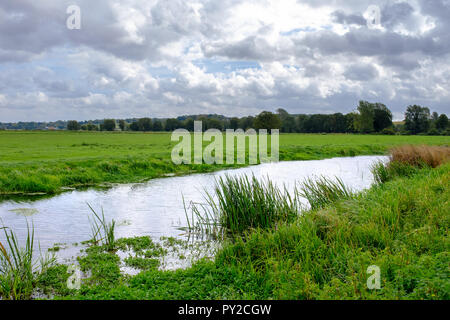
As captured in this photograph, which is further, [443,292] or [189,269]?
[189,269]

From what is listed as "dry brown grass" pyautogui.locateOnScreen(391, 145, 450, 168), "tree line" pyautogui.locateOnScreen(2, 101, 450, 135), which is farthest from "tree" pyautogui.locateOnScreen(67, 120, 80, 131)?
"dry brown grass" pyautogui.locateOnScreen(391, 145, 450, 168)

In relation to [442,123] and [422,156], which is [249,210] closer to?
[422,156]

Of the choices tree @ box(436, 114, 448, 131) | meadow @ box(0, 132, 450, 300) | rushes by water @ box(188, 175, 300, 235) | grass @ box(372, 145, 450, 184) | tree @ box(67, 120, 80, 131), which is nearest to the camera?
meadow @ box(0, 132, 450, 300)

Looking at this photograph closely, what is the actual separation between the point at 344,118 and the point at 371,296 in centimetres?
12476

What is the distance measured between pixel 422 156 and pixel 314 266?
49.1 feet

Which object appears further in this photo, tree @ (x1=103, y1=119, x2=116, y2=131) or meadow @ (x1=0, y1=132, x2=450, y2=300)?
tree @ (x1=103, y1=119, x2=116, y2=131)

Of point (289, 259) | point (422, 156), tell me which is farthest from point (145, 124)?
point (289, 259)

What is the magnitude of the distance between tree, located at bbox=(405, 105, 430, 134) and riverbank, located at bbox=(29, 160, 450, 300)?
11113cm

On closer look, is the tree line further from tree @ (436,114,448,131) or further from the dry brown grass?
the dry brown grass

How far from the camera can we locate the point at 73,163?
22.2 m

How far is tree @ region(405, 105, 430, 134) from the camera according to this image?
107194 millimetres

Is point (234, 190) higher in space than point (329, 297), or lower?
higher
